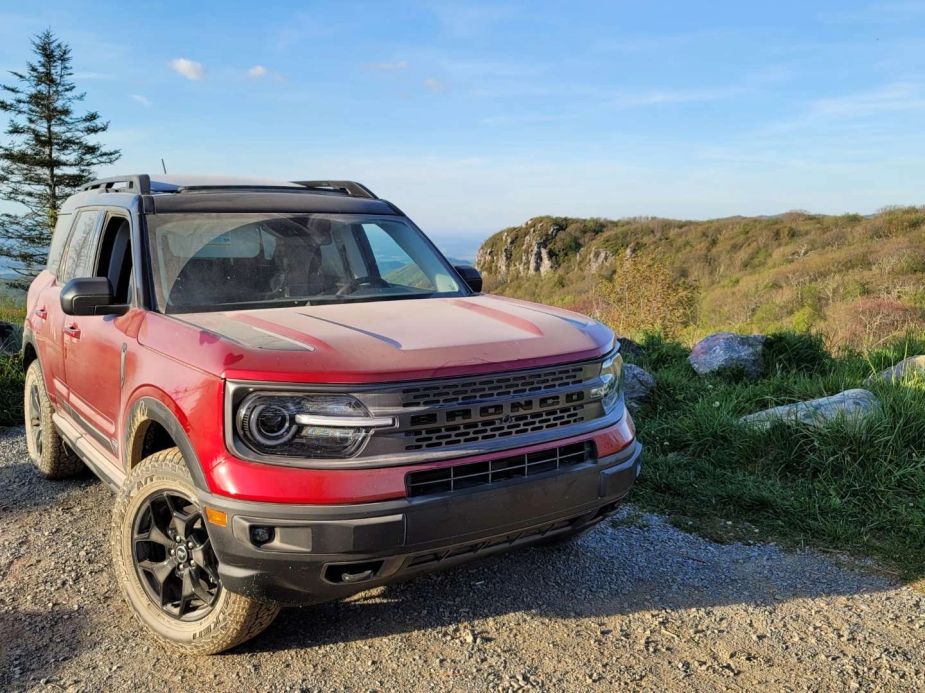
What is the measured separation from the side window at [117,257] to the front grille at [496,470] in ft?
7.12

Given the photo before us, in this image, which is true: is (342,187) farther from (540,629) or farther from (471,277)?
(540,629)

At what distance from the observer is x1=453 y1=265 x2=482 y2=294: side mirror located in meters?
4.41

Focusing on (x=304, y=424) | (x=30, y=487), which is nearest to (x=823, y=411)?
(x=304, y=424)

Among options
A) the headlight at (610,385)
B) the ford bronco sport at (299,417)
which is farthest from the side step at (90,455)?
the headlight at (610,385)

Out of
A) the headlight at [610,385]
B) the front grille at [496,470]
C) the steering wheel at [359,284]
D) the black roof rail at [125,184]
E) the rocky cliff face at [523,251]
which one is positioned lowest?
the rocky cliff face at [523,251]

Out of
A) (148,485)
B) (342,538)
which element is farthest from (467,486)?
(148,485)

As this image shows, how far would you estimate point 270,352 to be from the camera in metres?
2.58

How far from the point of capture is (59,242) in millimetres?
5102

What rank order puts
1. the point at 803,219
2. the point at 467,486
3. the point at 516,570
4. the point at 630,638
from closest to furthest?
1. the point at 467,486
2. the point at 630,638
3. the point at 516,570
4. the point at 803,219

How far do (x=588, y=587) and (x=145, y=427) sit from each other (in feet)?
7.34

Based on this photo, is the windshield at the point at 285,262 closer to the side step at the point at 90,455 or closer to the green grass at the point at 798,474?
the side step at the point at 90,455

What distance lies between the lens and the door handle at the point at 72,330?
4064mm

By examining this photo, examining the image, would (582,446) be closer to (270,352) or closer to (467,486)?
(467,486)

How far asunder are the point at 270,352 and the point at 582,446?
134cm
